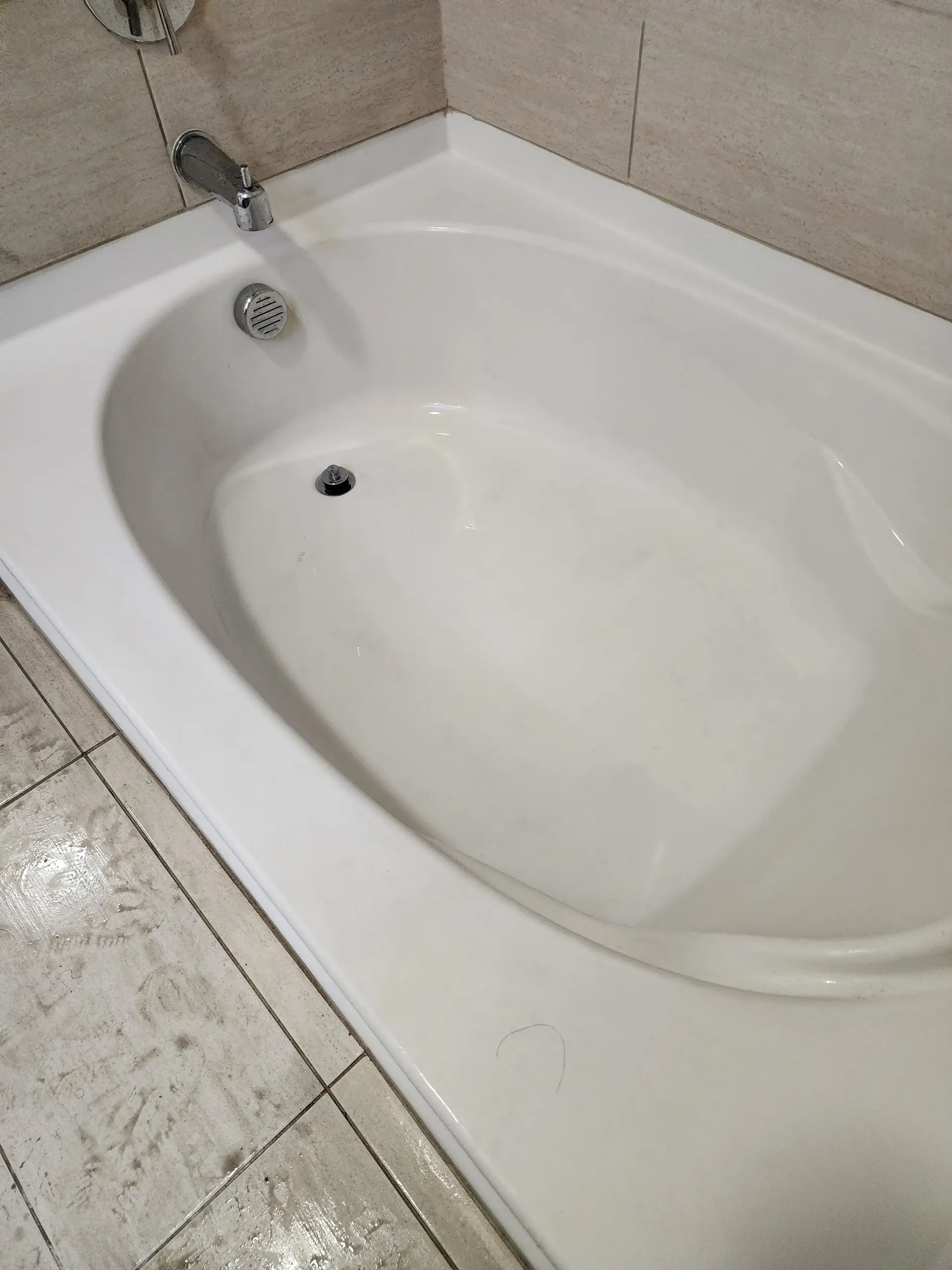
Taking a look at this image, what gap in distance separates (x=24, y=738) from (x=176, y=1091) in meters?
0.49

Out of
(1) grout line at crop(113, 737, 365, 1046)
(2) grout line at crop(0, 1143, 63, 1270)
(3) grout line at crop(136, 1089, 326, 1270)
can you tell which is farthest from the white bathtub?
(2) grout line at crop(0, 1143, 63, 1270)

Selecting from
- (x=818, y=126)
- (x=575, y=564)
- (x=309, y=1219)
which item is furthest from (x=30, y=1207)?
(x=818, y=126)

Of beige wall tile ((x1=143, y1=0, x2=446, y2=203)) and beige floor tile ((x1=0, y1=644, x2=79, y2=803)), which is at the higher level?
beige wall tile ((x1=143, y1=0, x2=446, y2=203))

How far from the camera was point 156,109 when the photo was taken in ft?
3.31

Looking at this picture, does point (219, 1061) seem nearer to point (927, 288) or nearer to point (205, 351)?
point (205, 351)

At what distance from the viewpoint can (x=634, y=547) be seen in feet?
3.97

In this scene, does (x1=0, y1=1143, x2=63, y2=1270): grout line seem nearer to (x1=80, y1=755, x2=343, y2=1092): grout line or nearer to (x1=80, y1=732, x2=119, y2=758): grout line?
(x1=80, y1=755, x2=343, y2=1092): grout line

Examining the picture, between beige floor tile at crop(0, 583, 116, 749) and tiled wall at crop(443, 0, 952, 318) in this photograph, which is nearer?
tiled wall at crop(443, 0, 952, 318)

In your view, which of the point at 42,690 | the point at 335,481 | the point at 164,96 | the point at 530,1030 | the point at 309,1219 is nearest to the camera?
the point at 530,1030

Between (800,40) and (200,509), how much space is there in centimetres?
92

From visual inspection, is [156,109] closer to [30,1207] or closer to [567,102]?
[567,102]

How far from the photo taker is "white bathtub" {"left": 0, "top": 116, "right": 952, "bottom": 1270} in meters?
0.51

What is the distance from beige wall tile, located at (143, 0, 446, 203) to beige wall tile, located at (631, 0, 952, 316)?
39 centimetres

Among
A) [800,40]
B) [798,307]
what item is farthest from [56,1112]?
[800,40]
